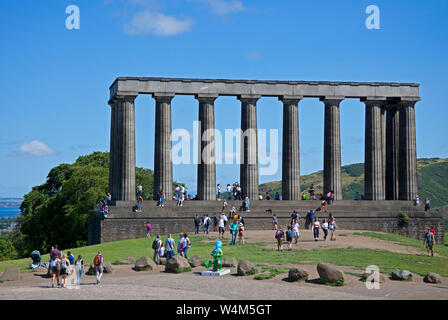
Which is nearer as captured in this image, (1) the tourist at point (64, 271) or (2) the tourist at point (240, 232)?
(1) the tourist at point (64, 271)

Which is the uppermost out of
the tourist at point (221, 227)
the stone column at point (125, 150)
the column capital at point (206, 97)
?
the column capital at point (206, 97)

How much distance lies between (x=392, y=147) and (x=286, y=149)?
622 inches

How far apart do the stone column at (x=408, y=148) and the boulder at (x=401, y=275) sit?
46.4 m

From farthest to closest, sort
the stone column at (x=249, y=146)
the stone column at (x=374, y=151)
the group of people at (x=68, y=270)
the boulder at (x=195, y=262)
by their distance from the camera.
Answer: the stone column at (x=374, y=151) < the stone column at (x=249, y=146) < the boulder at (x=195, y=262) < the group of people at (x=68, y=270)

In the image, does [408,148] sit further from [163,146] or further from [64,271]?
[64,271]

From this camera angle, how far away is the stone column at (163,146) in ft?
261

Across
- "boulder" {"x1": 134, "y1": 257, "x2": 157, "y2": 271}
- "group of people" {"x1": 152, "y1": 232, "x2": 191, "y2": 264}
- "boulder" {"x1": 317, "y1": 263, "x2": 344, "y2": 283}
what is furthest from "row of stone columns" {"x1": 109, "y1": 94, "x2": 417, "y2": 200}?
"boulder" {"x1": 317, "y1": 263, "x2": 344, "y2": 283}

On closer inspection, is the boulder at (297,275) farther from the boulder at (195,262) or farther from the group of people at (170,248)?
the group of people at (170,248)

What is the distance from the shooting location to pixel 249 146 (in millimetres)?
81438

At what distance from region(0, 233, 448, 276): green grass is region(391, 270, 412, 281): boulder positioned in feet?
5.55

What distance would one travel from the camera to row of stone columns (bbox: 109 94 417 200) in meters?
79.4

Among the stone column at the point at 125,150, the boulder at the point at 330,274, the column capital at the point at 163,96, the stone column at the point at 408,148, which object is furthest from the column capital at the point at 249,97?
the boulder at the point at 330,274

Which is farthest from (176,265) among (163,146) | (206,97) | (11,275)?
(206,97)
